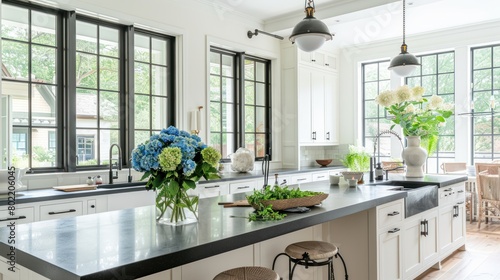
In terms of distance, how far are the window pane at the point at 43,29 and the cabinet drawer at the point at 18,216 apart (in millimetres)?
1663

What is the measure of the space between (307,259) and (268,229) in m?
0.63

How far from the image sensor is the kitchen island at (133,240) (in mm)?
1307

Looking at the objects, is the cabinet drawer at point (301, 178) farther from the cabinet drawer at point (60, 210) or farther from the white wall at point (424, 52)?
the cabinet drawer at point (60, 210)

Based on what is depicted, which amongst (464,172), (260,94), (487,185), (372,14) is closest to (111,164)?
(260,94)

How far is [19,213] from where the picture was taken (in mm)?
2898

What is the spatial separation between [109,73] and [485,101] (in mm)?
5711

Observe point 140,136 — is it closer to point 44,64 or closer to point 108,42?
point 108,42

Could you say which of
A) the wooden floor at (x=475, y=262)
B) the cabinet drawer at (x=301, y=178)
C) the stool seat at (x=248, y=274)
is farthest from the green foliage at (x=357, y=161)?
the stool seat at (x=248, y=274)

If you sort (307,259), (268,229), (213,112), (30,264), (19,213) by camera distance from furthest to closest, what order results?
(213,112) < (19,213) < (307,259) < (268,229) < (30,264)

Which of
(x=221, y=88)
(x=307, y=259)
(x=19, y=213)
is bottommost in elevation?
(x=307, y=259)

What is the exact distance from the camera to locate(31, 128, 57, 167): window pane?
3.70 meters

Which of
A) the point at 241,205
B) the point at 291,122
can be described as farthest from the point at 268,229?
the point at 291,122

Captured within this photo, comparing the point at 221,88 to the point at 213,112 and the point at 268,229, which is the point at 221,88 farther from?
the point at 268,229

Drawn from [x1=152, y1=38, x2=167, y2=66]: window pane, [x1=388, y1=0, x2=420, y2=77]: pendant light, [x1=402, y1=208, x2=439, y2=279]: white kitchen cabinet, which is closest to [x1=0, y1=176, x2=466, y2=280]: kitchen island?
[x1=402, y1=208, x2=439, y2=279]: white kitchen cabinet
